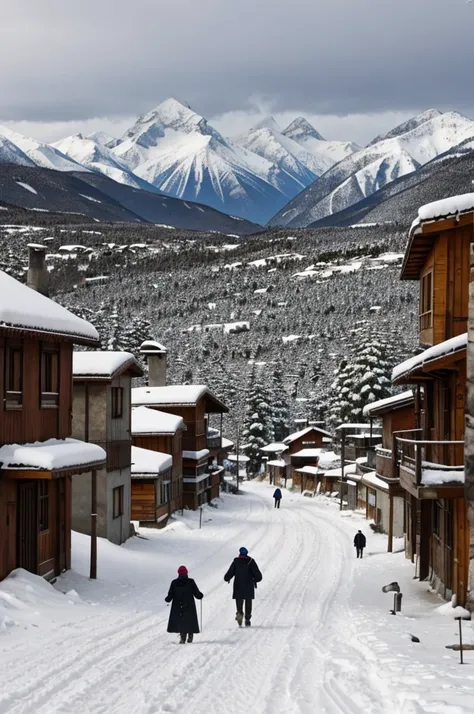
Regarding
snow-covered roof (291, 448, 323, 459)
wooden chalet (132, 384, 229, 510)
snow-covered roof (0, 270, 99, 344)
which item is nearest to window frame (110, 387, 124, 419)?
snow-covered roof (0, 270, 99, 344)

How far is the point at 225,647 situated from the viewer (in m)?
15.2

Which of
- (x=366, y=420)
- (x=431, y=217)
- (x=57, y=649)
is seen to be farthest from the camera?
(x=366, y=420)

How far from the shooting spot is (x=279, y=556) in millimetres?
33312

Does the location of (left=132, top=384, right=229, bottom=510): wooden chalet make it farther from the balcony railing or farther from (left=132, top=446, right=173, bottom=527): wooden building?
the balcony railing

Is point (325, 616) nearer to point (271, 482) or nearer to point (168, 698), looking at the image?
point (168, 698)

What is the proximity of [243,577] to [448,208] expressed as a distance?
32.0 ft

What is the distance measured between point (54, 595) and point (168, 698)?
937 centimetres

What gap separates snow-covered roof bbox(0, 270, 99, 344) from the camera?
64.7ft

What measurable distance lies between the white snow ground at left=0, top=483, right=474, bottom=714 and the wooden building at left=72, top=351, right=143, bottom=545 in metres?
1.87

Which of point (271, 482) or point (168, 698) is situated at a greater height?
point (168, 698)

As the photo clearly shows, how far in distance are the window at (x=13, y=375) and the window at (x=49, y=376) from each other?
1.46 m

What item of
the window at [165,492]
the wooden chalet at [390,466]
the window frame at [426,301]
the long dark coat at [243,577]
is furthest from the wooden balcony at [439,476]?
the window at [165,492]

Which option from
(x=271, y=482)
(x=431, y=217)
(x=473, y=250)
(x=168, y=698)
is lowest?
(x=271, y=482)

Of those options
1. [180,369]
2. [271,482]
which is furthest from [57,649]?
[180,369]
